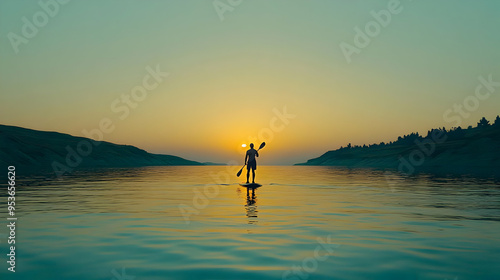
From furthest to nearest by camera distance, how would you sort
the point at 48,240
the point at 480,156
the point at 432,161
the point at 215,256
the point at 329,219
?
the point at 432,161, the point at 480,156, the point at 329,219, the point at 48,240, the point at 215,256

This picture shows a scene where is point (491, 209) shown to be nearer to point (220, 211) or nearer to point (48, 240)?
point (220, 211)

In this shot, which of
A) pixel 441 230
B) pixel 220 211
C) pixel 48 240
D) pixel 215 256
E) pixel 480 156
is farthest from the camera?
pixel 480 156

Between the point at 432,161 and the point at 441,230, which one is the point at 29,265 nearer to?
the point at 441,230

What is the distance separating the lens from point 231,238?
40.5 ft

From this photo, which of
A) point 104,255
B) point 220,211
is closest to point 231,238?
point 104,255

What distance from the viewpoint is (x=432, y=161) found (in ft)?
627

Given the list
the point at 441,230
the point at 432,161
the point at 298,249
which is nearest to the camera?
the point at 298,249

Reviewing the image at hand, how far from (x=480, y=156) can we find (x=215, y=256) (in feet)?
645

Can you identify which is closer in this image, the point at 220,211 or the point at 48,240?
the point at 48,240

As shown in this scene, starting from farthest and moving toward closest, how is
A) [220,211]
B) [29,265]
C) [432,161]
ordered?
[432,161]
[220,211]
[29,265]

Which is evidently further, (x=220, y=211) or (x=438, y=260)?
(x=220, y=211)

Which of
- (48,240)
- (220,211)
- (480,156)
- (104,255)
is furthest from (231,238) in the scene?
(480,156)

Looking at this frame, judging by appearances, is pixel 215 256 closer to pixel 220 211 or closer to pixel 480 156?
pixel 220 211

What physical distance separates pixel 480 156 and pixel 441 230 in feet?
622
